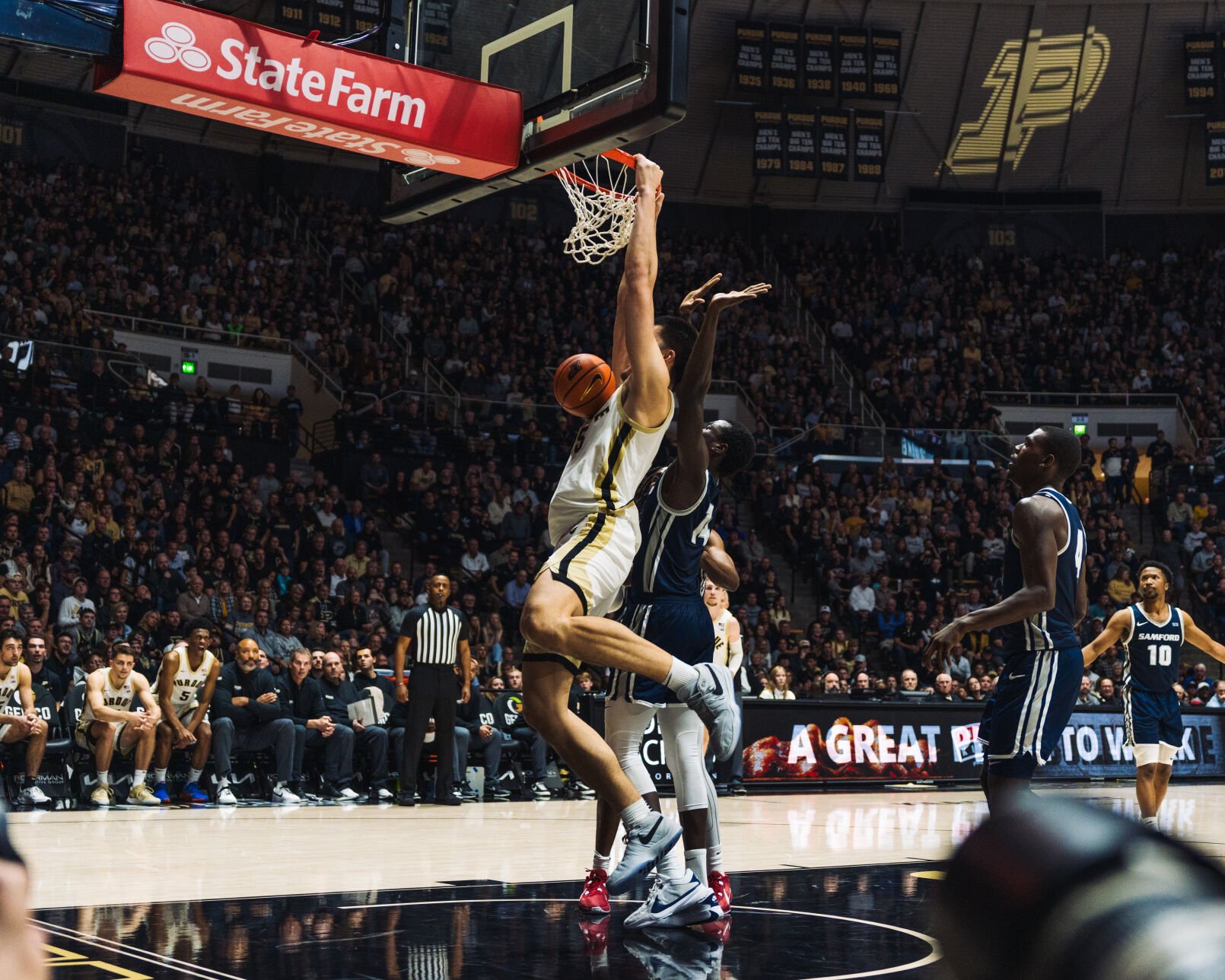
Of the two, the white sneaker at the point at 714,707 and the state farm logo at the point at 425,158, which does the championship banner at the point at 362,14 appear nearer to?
the state farm logo at the point at 425,158

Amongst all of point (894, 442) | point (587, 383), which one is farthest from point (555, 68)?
point (894, 442)

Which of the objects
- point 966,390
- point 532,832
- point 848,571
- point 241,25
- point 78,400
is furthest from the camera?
Answer: point 966,390

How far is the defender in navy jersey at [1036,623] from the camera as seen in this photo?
5.32 metres

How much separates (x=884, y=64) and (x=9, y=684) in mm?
22044

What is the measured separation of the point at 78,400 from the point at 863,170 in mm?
16428

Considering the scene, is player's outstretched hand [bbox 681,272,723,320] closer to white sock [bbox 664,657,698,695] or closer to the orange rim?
white sock [bbox 664,657,698,695]

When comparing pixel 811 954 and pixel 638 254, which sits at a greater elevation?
pixel 638 254

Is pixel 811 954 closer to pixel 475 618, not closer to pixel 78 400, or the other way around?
pixel 475 618

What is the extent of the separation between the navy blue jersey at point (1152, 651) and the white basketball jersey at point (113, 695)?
806 cm

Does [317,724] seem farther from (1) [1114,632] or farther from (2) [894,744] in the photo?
(1) [1114,632]

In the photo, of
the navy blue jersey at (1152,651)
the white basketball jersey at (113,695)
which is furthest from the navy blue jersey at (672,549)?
the white basketball jersey at (113,695)

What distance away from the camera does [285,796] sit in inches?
488

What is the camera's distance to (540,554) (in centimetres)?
2050

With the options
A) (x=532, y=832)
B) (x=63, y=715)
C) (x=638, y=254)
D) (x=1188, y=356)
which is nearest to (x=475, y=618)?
(x=63, y=715)
